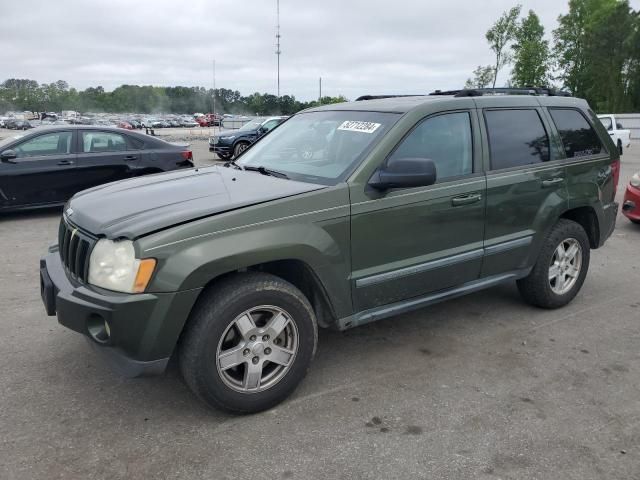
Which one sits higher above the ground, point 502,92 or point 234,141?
point 502,92

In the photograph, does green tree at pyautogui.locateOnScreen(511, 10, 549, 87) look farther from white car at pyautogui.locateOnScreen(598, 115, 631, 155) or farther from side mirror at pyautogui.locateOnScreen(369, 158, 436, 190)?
side mirror at pyautogui.locateOnScreen(369, 158, 436, 190)

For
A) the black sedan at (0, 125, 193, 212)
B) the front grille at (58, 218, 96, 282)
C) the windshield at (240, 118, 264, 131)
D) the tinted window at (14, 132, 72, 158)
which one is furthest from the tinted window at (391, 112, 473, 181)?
the windshield at (240, 118, 264, 131)

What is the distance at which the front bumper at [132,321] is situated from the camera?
2.70m

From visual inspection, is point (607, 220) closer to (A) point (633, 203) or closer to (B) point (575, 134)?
(B) point (575, 134)

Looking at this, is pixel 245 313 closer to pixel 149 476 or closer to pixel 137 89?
pixel 149 476

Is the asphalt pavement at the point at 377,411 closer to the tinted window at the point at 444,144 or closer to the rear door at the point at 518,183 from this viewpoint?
the rear door at the point at 518,183

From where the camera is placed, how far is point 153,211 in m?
3.01

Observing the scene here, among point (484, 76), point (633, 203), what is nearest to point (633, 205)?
point (633, 203)

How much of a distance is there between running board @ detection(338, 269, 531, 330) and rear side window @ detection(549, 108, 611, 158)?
1.12m

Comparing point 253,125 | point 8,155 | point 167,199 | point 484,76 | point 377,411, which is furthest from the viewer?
point 484,76

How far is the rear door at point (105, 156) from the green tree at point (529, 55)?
42.6 m

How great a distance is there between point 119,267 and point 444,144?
91.0 inches

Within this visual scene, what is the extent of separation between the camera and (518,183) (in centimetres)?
414

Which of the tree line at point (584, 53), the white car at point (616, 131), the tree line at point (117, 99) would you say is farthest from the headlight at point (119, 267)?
the tree line at point (117, 99)
